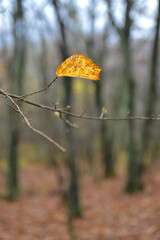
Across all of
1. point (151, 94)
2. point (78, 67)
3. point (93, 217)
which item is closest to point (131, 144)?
point (151, 94)

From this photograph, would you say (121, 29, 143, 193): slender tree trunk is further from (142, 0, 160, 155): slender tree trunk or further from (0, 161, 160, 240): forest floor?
(142, 0, 160, 155): slender tree trunk

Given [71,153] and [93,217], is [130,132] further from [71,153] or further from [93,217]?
[93,217]

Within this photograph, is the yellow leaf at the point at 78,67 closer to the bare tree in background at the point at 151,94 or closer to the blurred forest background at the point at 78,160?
the blurred forest background at the point at 78,160

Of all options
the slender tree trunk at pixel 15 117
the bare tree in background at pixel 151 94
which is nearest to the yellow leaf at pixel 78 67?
the bare tree in background at pixel 151 94

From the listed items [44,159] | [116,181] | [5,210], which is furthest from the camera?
[44,159]

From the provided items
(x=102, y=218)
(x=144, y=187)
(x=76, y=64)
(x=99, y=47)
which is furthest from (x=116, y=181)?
(x=76, y=64)

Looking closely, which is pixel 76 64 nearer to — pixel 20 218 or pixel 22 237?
pixel 22 237
